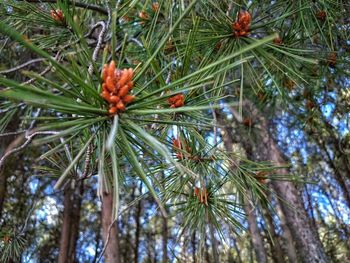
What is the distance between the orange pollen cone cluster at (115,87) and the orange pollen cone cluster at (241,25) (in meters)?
0.71

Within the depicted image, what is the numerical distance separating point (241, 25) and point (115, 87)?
2.43 feet

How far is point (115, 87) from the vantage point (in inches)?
27.7

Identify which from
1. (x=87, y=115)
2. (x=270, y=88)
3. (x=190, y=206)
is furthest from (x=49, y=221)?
(x=87, y=115)

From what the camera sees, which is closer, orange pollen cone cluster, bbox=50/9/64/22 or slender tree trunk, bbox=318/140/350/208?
orange pollen cone cluster, bbox=50/9/64/22

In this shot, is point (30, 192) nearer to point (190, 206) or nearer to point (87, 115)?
point (190, 206)

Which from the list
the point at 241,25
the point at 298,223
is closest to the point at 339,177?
the point at 298,223

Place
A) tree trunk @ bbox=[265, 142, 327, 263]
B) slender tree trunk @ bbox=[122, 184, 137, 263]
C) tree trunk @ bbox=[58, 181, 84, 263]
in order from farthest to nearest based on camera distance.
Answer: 1. slender tree trunk @ bbox=[122, 184, 137, 263]
2. tree trunk @ bbox=[58, 181, 84, 263]
3. tree trunk @ bbox=[265, 142, 327, 263]

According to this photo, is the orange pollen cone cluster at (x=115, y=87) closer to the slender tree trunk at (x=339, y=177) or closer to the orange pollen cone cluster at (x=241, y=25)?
the orange pollen cone cluster at (x=241, y=25)

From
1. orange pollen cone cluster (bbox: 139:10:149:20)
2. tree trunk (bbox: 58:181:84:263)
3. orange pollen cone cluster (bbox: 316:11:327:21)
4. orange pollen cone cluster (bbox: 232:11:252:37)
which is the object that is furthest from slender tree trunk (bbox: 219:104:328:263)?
tree trunk (bbox: 58:181:84:263)

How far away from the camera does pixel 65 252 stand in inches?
167

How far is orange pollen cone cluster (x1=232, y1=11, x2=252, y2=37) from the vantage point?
1.29 m

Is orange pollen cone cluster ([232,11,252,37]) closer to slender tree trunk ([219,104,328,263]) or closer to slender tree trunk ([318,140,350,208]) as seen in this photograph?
slender tree trunk ([219,104,328,263])

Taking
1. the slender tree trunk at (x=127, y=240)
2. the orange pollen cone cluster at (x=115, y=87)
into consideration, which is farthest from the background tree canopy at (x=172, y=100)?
the slender tree trunk at (x=127, y=240)

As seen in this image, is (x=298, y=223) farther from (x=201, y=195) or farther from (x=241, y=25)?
(x=241, y=25)
